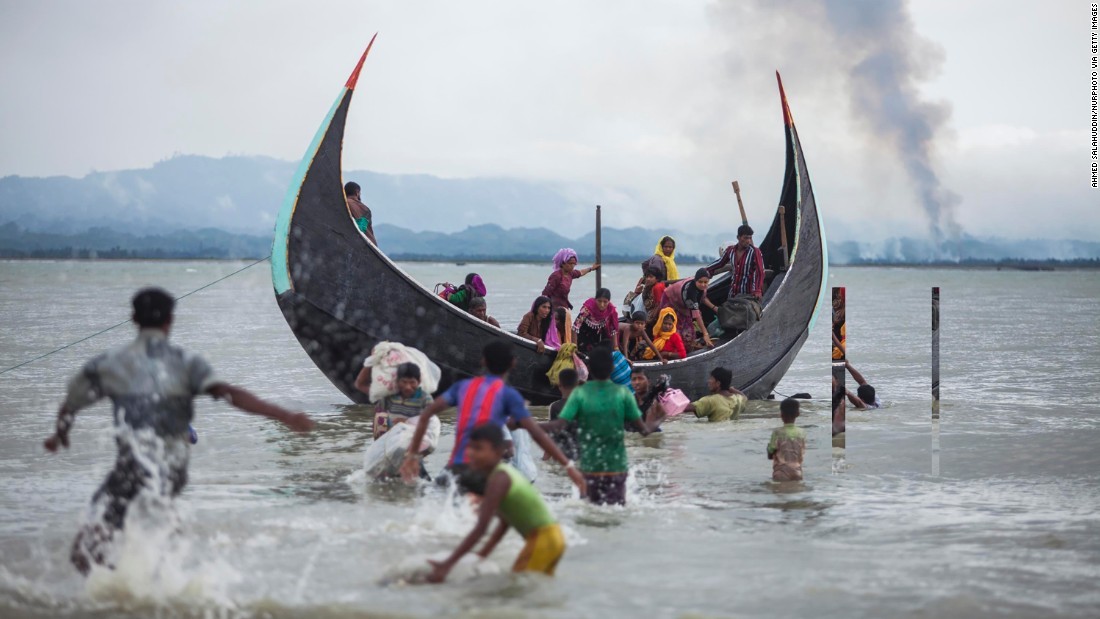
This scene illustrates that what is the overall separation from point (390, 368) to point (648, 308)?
6.16 meters

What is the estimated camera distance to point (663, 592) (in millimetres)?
6559

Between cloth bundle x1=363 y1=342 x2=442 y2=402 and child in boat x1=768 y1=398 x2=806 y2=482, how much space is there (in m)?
2.65

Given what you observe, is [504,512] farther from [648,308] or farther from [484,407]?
[648,308]

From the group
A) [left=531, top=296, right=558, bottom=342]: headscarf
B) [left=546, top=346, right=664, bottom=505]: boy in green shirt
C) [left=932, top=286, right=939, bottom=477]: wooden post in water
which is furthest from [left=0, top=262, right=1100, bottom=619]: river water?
[left=531, top=296, right=558, bottom=342]: headscarf

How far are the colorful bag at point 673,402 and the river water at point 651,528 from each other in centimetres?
34

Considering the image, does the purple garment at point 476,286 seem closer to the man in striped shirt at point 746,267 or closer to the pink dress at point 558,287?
the pink dress at point 558,287

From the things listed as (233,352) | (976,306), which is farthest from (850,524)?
(976,306)

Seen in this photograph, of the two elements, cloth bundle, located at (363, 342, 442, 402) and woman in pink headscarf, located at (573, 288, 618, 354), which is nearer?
cloth bundle, located at (363, 342, 442, 402)

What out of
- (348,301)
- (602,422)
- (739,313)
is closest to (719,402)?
(739,313)

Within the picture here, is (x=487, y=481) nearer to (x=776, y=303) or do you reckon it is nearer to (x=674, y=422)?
(x=674, y=422)

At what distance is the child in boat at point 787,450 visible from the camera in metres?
9.61

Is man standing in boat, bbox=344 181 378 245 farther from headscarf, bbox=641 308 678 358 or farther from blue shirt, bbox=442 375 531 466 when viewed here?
blue shirt, bbox=442 375 531 466

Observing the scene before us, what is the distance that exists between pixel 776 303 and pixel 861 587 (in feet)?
31.3

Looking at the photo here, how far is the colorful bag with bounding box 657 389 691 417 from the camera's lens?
40.6 ft
